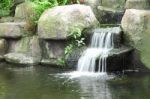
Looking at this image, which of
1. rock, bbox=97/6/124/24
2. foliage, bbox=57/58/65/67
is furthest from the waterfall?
rock, bbox=97/6/124/24

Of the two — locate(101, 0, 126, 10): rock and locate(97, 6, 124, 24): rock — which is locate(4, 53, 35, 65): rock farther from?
locate(101, 0, 126, 10): rock

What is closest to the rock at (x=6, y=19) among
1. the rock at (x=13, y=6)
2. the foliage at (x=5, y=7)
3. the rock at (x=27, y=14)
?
the rock at (x=27, y=14)

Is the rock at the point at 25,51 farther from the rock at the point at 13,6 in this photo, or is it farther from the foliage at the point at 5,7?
the rock at the point at 13,6

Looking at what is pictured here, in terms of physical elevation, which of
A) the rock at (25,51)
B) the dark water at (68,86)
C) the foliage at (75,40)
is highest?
the foliage at (75,40)

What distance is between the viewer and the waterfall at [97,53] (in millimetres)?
13758

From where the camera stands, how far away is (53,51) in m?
15.2

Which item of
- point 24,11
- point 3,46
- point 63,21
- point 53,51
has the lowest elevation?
point 53,51

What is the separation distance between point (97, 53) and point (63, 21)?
5.60 ft

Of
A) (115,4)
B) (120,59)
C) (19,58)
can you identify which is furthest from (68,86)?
(115,4)

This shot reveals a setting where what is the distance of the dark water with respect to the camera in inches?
422

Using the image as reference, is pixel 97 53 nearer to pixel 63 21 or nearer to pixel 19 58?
pixel 63 21

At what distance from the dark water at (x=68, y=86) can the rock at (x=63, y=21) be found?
1655 mm

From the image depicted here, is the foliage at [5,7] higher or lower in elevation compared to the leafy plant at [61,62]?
higher

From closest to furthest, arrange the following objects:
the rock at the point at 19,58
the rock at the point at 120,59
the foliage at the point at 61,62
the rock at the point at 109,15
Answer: the rock at the point at 120,59
the foliage at the point at 61,62
the rock at the point at 19,58
the rock at the point at 109,15
